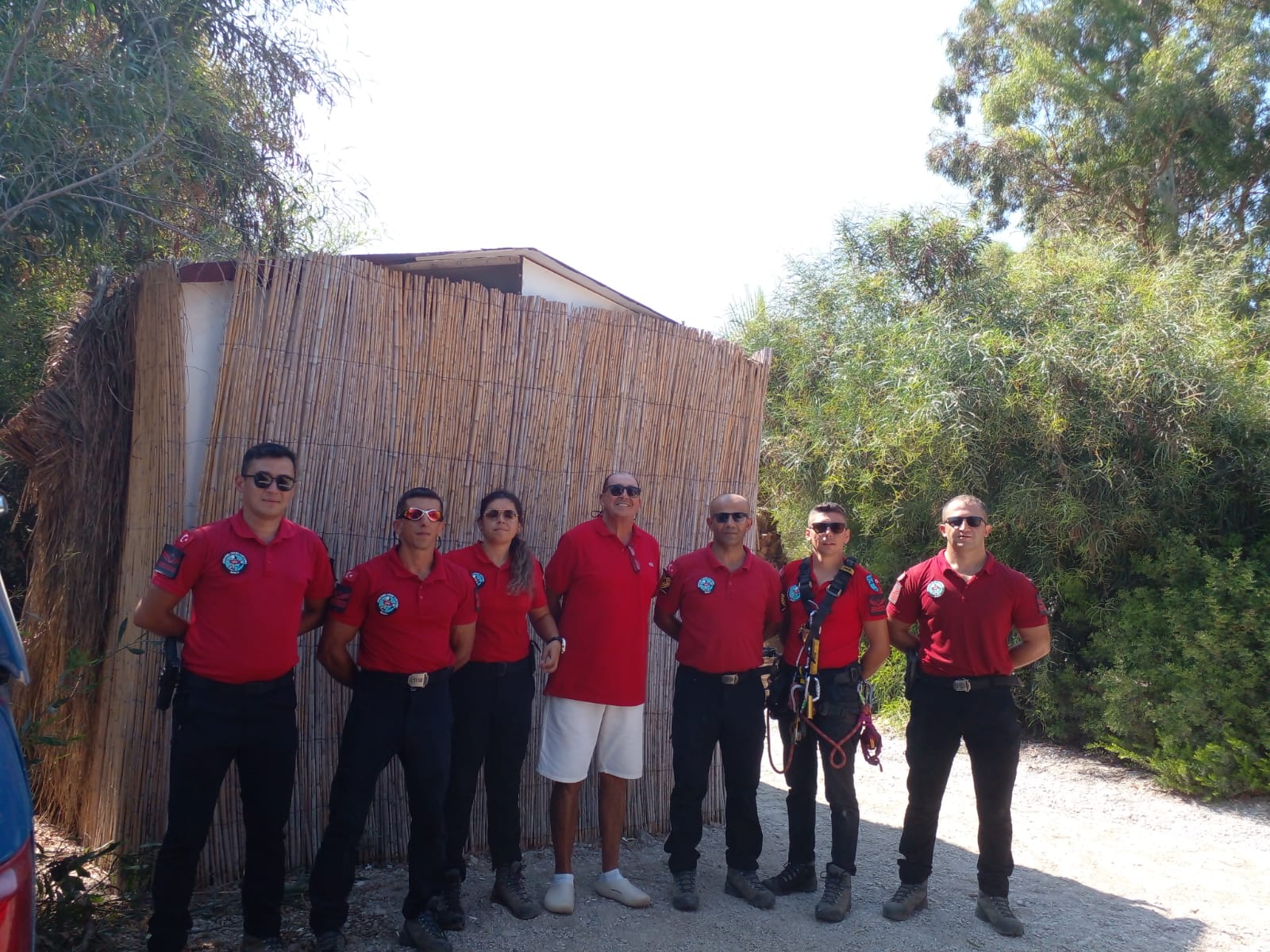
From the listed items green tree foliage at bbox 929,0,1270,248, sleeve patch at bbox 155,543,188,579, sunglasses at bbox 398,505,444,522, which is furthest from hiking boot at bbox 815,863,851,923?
green tree foliage at bbox 929,0,1270,248

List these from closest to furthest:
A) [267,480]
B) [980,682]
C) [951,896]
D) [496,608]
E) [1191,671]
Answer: [267,480]
[496,608]
[980,682]
[951,896]
[1191,671]

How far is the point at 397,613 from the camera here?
12.9 feet

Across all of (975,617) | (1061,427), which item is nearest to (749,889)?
(975,617)

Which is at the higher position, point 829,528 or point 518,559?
point 829,528

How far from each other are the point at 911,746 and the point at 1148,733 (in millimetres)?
3863

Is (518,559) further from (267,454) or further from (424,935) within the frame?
(424,935)

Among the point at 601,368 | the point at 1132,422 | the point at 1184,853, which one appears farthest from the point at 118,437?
the point at 1132,422

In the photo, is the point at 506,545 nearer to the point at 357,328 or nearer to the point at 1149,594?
the point at 357,328

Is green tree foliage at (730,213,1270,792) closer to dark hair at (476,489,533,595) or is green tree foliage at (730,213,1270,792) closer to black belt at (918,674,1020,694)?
black belt at (918,674,1020,694)

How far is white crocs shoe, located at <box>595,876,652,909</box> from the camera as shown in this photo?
4.49m

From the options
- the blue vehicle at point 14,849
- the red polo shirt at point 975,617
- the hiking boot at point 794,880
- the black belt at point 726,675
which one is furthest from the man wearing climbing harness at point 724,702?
the blue vehicle at point 14,849

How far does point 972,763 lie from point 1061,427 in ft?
13.8

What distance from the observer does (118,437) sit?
193 inches

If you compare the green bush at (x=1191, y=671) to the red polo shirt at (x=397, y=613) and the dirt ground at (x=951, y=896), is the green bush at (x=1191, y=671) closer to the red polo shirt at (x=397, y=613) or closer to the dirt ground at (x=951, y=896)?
the dirt ground at (x=951, y=896)
